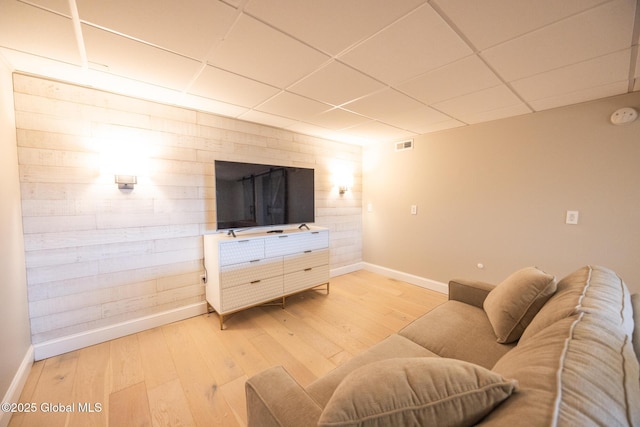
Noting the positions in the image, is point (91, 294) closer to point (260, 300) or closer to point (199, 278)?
point (199, 278)

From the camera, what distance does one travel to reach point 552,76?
1.86 meters

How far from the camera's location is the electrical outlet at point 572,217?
7.94 feet

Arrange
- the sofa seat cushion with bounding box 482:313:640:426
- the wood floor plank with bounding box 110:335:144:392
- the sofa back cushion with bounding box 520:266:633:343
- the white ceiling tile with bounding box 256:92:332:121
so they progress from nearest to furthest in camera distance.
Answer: the sofa seat cushion with bounding box 482:313:640:426
the sofa back cushion with bounding box 520:266:633:343
the wood floor plank with bounding box 110:335:144:392
the white ceiling tile with bounding box 256:92:332:121

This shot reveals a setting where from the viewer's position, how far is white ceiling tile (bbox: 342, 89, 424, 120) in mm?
2240

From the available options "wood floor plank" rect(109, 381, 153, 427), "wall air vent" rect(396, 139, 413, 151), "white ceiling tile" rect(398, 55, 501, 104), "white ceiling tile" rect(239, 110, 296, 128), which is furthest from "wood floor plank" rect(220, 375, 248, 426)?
"wall air vent" rect(396, 139, 413, 151)

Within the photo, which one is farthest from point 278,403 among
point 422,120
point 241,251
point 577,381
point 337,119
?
point 422,120

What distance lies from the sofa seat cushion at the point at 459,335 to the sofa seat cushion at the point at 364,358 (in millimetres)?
91

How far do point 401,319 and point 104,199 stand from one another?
316cm

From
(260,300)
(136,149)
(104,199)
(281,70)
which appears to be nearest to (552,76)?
(281,70)

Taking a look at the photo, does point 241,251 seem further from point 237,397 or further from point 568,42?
point 568,42

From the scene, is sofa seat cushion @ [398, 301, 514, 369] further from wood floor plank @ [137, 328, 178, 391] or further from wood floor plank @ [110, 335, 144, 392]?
wood floor plank @ [110, 335, 144, 392]

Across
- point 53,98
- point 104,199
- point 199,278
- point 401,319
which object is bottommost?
point 401,319

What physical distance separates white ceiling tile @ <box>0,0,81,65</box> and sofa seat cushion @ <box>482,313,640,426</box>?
2.50 m

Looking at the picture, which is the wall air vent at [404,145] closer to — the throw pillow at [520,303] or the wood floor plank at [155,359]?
the throw pillow at [520,303]
